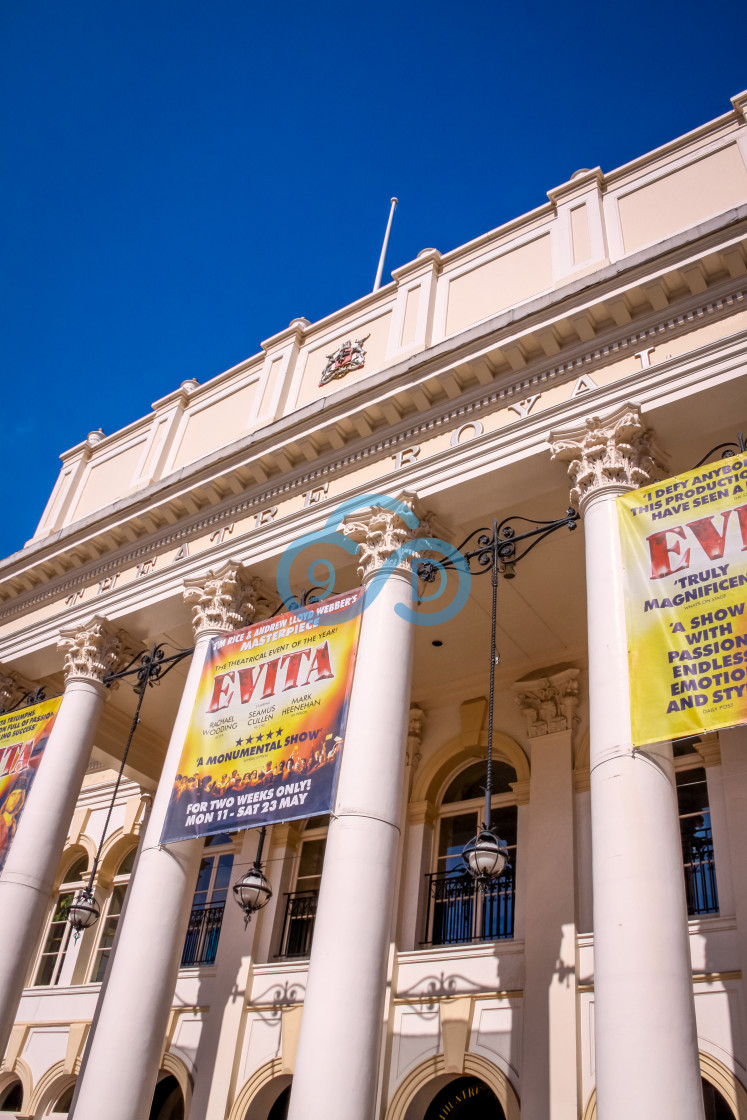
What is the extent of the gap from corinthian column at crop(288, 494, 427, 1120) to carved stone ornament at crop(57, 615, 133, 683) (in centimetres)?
489

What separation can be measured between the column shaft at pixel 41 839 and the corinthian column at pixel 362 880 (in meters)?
4.92

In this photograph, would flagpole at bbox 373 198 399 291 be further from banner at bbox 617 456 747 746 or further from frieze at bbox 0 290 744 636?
banner at bbox 617 456 747 746

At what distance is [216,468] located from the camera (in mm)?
13156

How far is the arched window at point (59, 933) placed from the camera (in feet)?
54.8

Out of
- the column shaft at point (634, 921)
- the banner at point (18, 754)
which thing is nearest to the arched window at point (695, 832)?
the column shaft at point (634, 921)

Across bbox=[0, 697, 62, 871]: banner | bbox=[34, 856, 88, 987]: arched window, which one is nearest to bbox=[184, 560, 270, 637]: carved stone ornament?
bbox=[0, 697, 62, 871]: banner

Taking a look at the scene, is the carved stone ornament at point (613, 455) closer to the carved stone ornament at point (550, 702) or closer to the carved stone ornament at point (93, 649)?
the carved stone ornament at point (550, 702)

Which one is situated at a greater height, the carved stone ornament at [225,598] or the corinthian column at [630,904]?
the carved stone ornament at [225,598]

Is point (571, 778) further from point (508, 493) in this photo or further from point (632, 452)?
point (632, 452)

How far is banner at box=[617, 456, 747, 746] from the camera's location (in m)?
7.22

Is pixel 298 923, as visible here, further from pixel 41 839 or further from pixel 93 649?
pixel 93 649

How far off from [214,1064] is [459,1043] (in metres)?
3.89

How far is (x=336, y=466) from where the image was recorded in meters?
12.2

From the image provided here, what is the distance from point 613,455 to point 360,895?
497 centimetres
